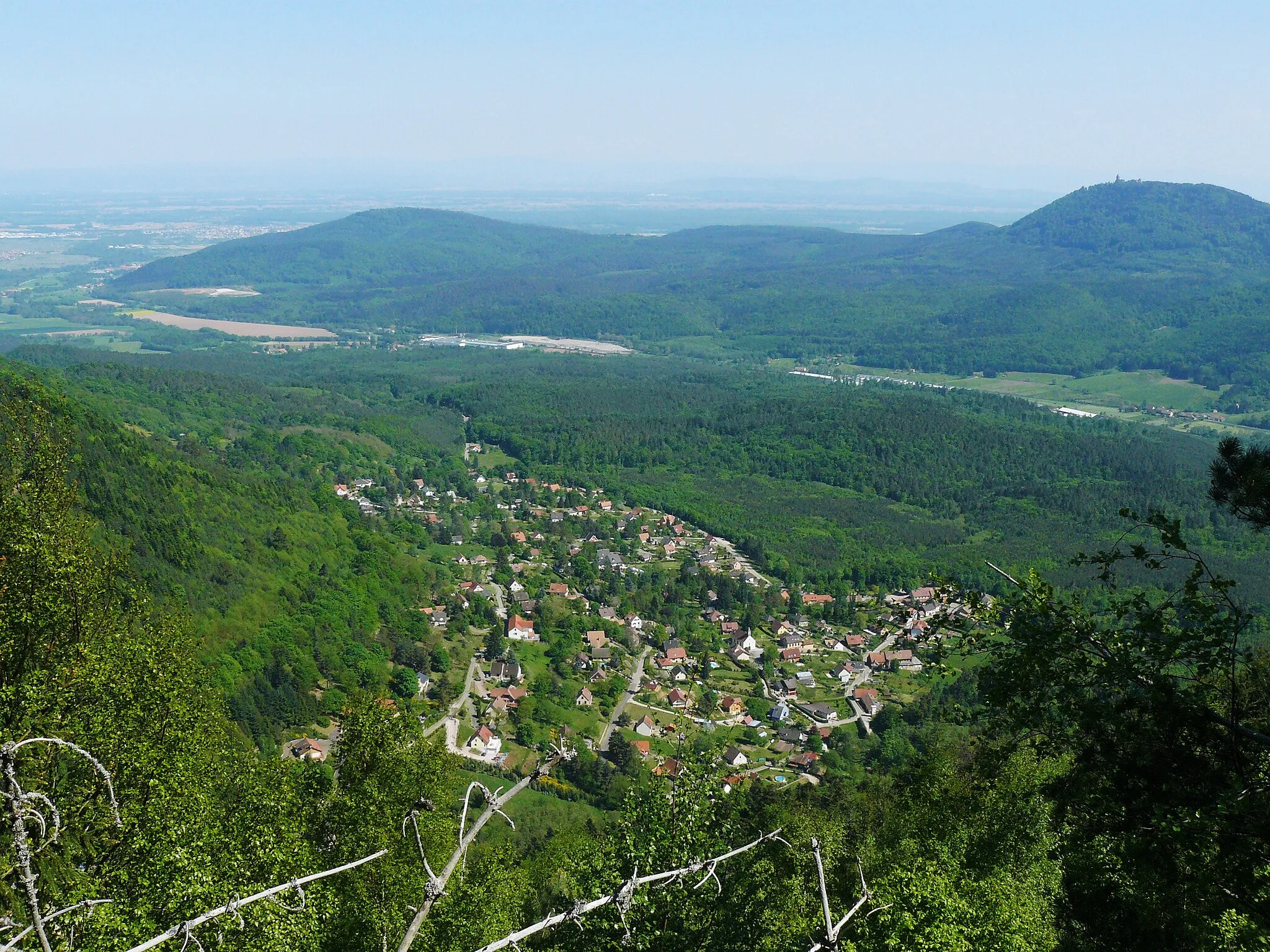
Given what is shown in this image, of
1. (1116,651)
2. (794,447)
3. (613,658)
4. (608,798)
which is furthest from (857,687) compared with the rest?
(794,447)

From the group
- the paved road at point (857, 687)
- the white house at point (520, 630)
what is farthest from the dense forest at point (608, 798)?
the white house at point (520, 630)

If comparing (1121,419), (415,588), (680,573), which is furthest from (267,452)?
(1121,419)

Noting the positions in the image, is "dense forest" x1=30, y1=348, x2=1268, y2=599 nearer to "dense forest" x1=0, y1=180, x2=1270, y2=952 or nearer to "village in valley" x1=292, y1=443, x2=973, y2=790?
"dense forest" x1=0, y1=180, x2=1270, y2=952

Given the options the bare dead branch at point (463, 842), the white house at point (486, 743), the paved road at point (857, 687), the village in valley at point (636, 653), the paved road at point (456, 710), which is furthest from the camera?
the paved road at point (857, 687)

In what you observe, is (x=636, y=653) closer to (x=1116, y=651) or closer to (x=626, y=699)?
(x=626, y=699)

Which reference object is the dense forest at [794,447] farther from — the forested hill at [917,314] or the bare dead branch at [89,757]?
the bare dead branch at [89,757]
